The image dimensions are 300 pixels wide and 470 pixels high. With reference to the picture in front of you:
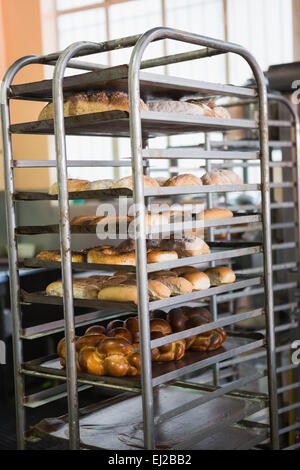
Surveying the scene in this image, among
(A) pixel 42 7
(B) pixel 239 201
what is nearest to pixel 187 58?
(A) pixel 42 7

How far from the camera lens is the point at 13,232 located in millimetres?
2094

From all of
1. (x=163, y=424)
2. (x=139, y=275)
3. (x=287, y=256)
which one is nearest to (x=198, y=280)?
(x=139, y=275)

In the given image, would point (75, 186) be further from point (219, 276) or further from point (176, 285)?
point (219, 276)

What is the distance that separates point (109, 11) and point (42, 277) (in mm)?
3040

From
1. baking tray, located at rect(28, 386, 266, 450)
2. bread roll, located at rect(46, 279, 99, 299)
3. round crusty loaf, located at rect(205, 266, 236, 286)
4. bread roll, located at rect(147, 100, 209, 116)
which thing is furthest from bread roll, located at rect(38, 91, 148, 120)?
baking tray, located at rect(28, 386, 266, 450)

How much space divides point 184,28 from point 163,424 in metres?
4.42

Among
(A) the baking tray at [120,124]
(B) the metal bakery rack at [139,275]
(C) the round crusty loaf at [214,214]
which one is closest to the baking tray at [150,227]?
(B) the metal bakery rack at [139,275]

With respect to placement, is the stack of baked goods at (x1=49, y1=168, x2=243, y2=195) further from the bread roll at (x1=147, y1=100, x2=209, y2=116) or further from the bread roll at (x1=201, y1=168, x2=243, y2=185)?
the bread roll at (x1=147, y1=100, x2=209, y2=116)

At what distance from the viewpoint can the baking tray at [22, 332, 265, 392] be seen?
193 centimetres

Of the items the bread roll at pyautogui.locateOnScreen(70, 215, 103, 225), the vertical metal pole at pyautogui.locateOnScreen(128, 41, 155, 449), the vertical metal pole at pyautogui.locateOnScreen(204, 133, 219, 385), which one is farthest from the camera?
the vertical metal pole at pyautogui.locateOnScreen(204, 133, 219, 385)

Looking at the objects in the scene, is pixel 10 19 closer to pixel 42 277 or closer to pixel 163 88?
pixel 42 277

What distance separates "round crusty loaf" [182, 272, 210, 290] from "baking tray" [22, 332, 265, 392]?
0.83 ft

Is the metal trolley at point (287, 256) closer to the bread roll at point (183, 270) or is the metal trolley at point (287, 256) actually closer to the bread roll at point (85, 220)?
the bread roll at point (183, 270)

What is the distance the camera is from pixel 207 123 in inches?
80.5
